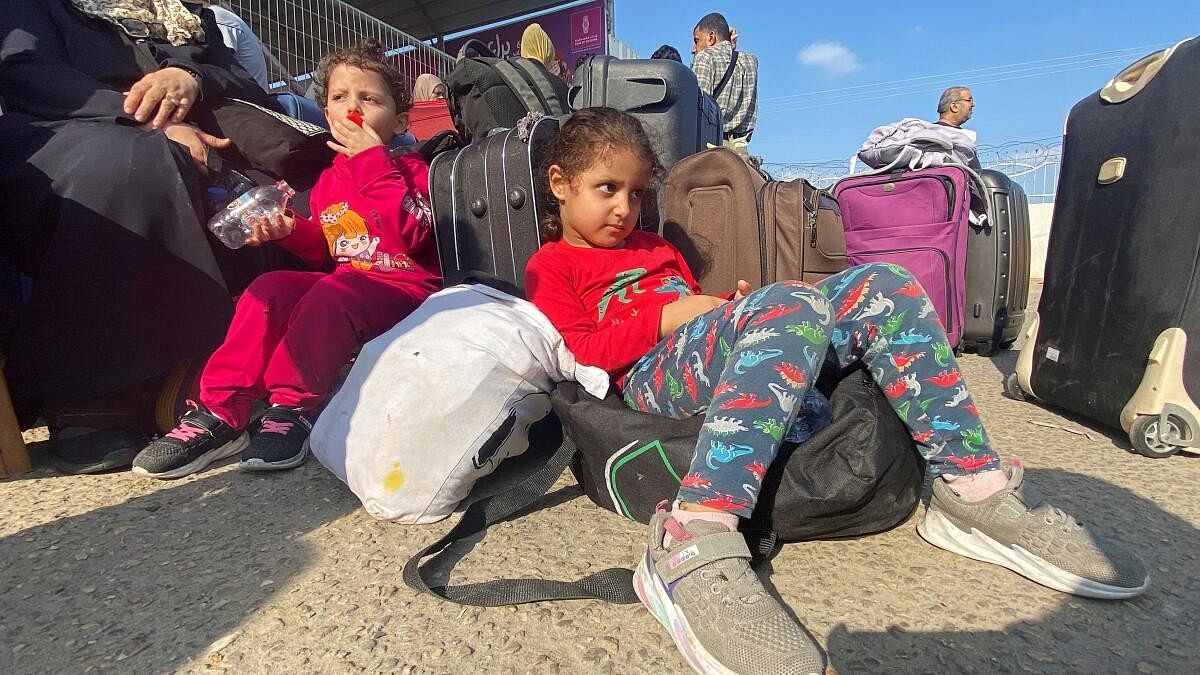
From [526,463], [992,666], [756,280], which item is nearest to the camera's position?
[992,666]

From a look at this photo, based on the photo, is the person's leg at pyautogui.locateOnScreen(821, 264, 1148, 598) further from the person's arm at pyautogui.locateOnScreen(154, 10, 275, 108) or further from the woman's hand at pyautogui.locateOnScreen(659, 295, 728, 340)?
the person's arm at pyautogui.locateOnScreen(154, 10, 275, 108)

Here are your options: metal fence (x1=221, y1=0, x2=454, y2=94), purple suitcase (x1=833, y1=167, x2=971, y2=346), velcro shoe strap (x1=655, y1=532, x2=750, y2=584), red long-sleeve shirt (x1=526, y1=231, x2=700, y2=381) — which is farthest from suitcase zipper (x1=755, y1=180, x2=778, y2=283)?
metal fence (x1=221, y1=0, x2=454, y2=94)

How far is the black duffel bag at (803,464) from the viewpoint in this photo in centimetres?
121

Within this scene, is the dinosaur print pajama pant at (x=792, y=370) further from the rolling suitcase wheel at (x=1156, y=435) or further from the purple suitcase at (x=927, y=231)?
the purple suitcase at (x=927, y=231)

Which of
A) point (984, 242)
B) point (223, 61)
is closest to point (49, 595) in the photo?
point (223, 61)

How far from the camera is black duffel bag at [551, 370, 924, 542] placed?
3.96 feet

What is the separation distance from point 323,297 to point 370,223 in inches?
13.5

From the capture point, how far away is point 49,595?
117 centimetres

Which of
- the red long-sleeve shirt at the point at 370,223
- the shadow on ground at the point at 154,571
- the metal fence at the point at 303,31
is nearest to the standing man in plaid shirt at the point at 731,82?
the metal fence at the point at 303,31

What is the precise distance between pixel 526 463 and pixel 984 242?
2.76 meters

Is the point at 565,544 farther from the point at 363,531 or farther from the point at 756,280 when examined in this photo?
the point at 756,280

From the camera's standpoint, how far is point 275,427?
181 centimetres

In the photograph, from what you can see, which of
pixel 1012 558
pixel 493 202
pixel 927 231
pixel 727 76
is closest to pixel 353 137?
pixel 493 202

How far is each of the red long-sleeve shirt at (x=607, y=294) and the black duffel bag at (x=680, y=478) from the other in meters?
0.14
